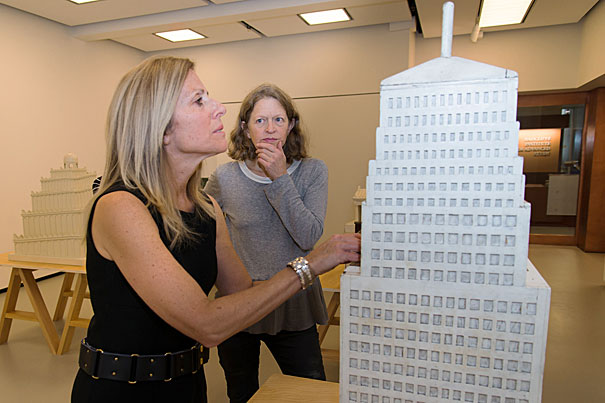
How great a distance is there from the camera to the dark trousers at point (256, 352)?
5.66 feet

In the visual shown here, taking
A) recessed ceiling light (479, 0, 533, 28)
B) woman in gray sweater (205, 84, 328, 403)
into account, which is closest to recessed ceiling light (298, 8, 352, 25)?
recessed ceiling light (479, 0, 533, 28)

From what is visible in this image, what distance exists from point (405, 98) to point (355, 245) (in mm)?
387

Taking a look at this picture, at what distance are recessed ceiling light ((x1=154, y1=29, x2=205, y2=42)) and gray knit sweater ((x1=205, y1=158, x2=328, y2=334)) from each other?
5.56 meters

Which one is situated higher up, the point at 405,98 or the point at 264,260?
the point at 405,98

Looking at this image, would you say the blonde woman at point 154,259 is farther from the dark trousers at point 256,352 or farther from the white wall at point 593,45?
the white wall at point 593,45

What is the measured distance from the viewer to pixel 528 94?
7332 mm

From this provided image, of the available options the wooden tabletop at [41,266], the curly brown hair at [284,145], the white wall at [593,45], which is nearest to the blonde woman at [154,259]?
the curly brown hair at [284,145]

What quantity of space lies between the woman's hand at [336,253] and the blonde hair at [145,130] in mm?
383

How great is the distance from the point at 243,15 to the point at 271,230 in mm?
Answer: 4644

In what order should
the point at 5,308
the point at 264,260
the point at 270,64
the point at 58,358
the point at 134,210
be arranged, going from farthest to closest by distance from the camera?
the point at 270,64, the point at 5,308, the point at 58,358, the point at 264,260, the point at 134,210

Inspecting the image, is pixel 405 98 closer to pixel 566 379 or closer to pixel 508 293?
pixel 508 293

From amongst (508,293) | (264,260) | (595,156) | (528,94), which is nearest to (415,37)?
(528,94)

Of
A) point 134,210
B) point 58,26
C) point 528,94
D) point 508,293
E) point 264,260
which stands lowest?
point 264,260

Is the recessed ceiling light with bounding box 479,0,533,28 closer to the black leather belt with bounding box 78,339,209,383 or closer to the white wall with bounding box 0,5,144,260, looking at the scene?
the black leather belt with bounding box 78,339,209,383
